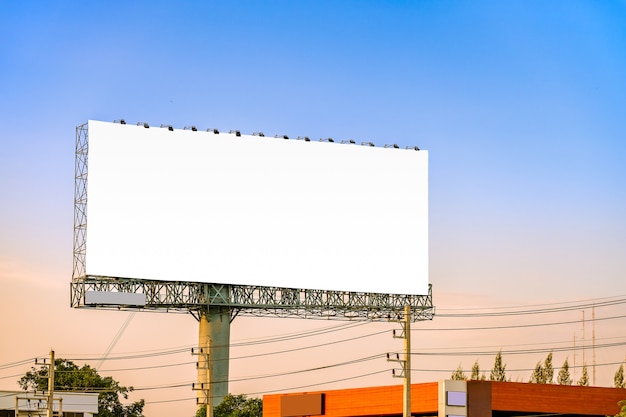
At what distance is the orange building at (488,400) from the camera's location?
222 feet

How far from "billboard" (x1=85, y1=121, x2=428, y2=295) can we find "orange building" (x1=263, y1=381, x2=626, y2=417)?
25.8 m

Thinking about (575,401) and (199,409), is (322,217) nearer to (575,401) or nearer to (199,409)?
(199,409)

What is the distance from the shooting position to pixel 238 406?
105938mm

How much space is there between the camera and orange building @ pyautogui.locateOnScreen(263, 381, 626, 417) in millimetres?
67812

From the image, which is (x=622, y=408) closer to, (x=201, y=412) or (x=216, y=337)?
(x=216, y=337)

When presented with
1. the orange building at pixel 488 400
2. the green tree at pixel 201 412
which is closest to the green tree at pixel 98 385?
the green tree at pixel 201 412

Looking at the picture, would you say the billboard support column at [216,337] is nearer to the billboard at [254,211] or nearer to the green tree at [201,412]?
the billboard at [254,211]

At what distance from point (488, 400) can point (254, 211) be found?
3624 cm

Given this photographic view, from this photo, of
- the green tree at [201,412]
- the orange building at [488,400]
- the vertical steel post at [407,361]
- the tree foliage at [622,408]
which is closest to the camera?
the vertical steel post at [407,361]

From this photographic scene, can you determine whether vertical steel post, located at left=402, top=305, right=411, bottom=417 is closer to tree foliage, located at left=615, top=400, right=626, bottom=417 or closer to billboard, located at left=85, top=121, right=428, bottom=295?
tree foliage, located at left=615, top=400, right=626, bottom=417

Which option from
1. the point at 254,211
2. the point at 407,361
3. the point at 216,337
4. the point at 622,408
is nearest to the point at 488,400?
the point at 622,408

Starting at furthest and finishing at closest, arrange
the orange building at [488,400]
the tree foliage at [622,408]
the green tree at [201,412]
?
the green tree at [201,412] → the orange building at [488,400] → the tree foliage at [622,408]

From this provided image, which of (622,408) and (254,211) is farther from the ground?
(254,211)

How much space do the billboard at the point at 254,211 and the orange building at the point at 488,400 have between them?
1017 inches
